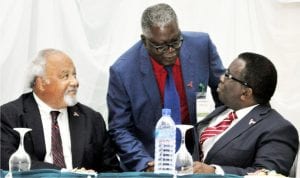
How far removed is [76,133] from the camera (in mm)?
3633

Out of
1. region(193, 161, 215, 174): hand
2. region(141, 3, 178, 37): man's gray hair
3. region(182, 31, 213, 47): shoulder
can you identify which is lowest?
region(193, 161, 215, 174): hand

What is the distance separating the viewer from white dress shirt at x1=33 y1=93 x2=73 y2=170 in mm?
3531

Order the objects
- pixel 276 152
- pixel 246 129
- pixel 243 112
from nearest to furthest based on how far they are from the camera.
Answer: pixel 276 152 → pixel 246 129 → pixel 243 112

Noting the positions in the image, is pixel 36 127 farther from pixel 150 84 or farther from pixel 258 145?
pixel 258 145

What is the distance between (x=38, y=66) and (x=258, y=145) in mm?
1358

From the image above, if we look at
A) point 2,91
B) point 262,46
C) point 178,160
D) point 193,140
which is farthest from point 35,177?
point 262,46

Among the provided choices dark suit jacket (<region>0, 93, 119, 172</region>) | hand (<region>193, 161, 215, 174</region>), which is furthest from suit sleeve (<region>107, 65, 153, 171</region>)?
hand (<region>193, 161, 215, 174</region>)

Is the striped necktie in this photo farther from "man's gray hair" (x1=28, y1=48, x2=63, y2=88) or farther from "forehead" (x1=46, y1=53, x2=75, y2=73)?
"man's gray hair" (x1=28, y1=48, x2=63, y2=88)

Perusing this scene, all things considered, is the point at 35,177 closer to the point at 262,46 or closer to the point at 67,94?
the point at 67,94

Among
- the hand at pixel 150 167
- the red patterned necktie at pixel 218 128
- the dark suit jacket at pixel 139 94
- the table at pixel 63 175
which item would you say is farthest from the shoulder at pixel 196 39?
the table at pixel 63 175

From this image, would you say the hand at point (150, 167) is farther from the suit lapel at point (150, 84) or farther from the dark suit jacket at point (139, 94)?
the suit lapel at point (150, 84)

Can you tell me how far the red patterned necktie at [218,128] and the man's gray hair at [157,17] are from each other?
0.63 meters

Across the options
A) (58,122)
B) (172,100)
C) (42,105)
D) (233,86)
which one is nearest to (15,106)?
(42,105)

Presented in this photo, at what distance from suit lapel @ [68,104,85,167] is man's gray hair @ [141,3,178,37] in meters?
0.66
